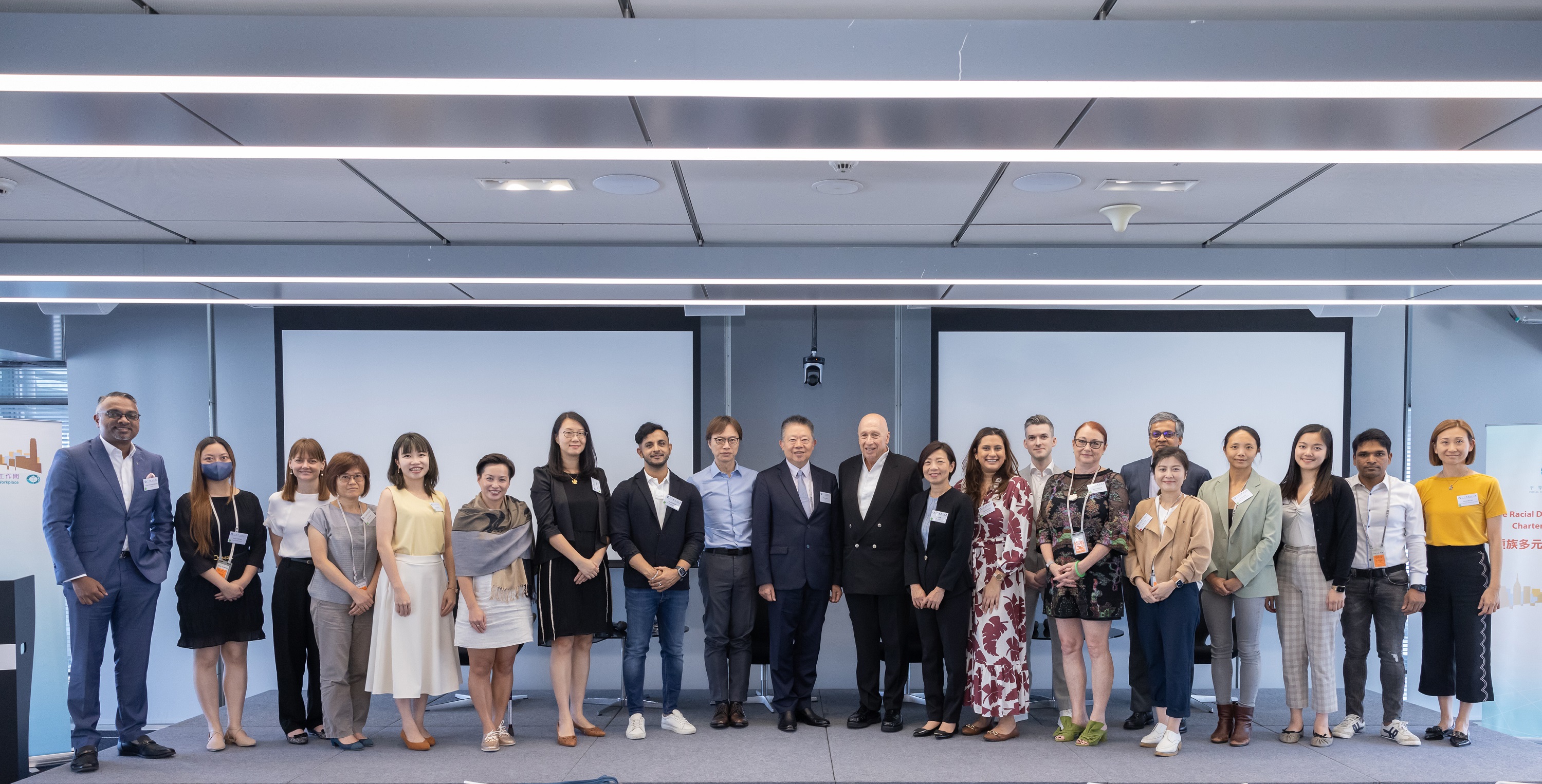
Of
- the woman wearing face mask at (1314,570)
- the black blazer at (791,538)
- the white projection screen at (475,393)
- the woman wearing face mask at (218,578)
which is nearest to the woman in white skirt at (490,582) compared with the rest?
the woman wearing face mask at (218,578)

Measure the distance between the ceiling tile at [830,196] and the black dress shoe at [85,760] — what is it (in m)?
3.50

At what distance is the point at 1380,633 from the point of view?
434 centimetres

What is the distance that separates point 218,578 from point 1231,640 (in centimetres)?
468

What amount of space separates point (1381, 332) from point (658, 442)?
4.88m

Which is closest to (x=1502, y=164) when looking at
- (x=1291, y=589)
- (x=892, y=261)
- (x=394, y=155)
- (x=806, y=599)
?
(x=1291, y=589)

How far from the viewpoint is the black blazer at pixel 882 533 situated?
4.35 m

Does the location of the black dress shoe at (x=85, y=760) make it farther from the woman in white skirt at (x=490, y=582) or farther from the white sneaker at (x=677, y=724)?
the white sneaker at (x=677, y=724)

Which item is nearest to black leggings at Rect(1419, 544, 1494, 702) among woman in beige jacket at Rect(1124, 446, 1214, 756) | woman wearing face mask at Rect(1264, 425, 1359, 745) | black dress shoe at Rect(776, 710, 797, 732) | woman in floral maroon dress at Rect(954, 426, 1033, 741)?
woman wearing face mask at Rect(1264, 425, 1359, 745)

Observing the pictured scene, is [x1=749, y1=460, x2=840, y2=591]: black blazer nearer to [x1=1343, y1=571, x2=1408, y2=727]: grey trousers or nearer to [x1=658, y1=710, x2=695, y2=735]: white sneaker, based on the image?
[x1=658, y1=710, x2=695, y2=735]: white sneaker

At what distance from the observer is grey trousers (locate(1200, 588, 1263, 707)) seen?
4.23 m

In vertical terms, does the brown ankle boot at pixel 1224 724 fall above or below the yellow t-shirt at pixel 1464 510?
below

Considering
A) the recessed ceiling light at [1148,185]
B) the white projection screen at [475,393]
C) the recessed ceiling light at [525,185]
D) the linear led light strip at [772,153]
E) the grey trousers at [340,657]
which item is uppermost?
the recessed ceiling light at [525,185]

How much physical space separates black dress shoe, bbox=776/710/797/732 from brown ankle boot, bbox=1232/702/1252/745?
2.07 m

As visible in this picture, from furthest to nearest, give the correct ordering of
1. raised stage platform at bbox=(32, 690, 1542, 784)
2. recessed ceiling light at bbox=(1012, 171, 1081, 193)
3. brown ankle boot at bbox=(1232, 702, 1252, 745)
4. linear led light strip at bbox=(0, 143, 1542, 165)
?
1. brown ankle boot at bbox=(1232, 702, 1252, 745)
2. raised stage platform at bbox=(32, 690, 1542, 784)
3. recessed ceiling light at bbox=(1012, 171, 1081, 193)
4. linear led light strip at bbox=(0, 143, 1542, 165)
